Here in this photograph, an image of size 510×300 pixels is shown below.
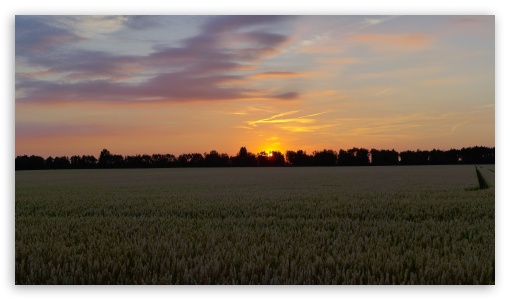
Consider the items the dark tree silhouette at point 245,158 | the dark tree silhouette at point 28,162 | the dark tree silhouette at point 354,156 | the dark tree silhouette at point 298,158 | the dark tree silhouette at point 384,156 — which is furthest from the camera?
the dark tree silhouette at point 384,156

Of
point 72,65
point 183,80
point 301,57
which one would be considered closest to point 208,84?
point 183,80

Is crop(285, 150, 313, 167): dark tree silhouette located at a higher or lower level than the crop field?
higher

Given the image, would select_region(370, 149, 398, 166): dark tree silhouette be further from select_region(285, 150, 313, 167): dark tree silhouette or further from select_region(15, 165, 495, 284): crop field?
select_region(285, 150, 313, 167): dark tree silhouette

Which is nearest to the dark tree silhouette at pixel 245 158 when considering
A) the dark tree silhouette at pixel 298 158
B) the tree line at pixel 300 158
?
the tree line at pixel 300 158

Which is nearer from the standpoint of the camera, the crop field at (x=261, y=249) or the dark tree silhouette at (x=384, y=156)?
the crop field at (x=261, y=249)

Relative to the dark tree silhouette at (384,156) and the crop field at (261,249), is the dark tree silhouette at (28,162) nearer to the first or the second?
the crop field at (261,249)

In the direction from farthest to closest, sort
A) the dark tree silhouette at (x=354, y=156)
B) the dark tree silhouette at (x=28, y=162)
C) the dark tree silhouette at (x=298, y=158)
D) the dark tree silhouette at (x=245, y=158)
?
the dark tree silhouette at (x=354, y=156)
the dark tree silhouette at (x=245, y=158)
the dark tree silhouette at (x=298, y=158)
the dark tree silhouette at (x=28, y=162)

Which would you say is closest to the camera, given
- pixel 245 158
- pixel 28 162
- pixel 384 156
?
pixel 28 162

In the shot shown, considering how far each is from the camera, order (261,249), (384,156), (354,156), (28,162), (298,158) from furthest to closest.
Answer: (384,156) → (354,156) → (298,158) → (28,162) → (261,249)

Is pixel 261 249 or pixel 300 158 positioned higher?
pixel 300 158

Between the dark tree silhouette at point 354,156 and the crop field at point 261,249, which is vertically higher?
the dark tree silhouette at point 354,156

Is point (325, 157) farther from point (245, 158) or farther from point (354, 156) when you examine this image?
point (245, 158)

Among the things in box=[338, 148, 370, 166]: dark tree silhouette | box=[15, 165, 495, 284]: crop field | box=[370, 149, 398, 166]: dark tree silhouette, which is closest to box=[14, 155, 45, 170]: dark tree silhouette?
box=[15, 165, 495, 284]: crop field

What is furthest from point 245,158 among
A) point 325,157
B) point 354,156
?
point 354,156
